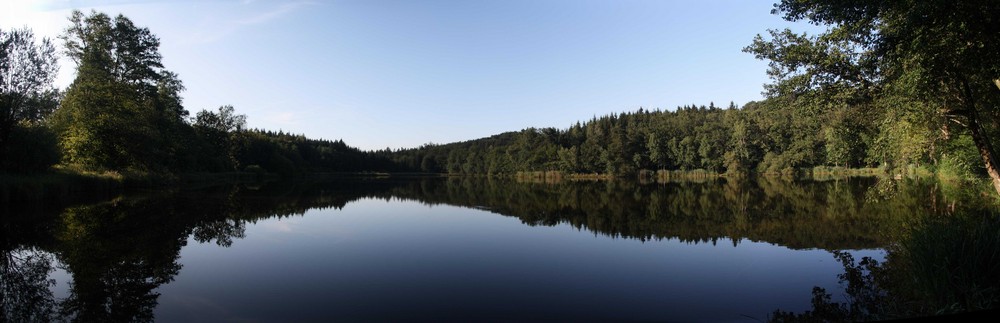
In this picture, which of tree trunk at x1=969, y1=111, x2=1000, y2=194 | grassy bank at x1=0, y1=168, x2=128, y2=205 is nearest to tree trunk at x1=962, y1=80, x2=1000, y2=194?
tree trunk at x1=969, y1=111, x2=1000, y2=194

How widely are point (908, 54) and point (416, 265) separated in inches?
448

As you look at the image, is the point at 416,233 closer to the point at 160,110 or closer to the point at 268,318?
the point at 268,318

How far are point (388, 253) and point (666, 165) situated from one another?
10843cm

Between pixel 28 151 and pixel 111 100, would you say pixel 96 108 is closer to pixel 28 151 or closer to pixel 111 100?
pixel 111 100

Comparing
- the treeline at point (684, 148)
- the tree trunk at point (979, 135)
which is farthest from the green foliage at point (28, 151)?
the treeline at point (684, 148)

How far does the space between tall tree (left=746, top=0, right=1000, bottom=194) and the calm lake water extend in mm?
4021

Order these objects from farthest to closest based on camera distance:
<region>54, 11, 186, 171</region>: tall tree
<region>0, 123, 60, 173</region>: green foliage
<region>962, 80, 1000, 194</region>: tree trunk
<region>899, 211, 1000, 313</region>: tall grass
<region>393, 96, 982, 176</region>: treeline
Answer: <region>393, 96, 982, 176</region>: treeline
<region>54, 11, 186, 171</region>: tall tree
<region>0, 123, 60, 173</region>: green foliage
<region>962, 80, 1000, 194</region>: tree trunk
<region>899, 211, 1000, 313</region>: tall grass

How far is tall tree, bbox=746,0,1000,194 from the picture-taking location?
29.7 feet

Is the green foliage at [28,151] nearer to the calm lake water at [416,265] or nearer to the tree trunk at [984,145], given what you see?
the calm lake water at [416,265]

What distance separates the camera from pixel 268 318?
743 centimetres

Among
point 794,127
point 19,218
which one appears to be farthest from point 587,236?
point 794,127

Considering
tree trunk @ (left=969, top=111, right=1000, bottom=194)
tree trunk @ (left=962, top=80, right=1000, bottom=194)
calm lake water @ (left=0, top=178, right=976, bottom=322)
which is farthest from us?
tree trunk @ (left=969, top=111, right=1000, bottom=194)

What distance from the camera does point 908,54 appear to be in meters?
10.2

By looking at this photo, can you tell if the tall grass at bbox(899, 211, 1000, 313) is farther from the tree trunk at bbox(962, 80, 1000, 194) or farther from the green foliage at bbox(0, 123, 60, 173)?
the green foliage at bbox(0, 123, 60, 173)
